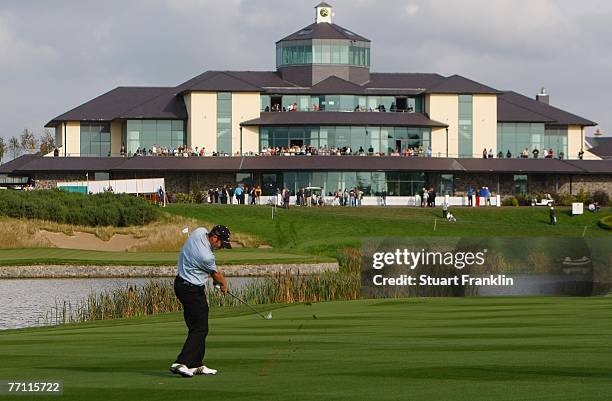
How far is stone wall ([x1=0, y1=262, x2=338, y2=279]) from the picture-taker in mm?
51344

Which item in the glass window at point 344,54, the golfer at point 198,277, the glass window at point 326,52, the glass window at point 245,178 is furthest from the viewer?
the glass window at point 344,54

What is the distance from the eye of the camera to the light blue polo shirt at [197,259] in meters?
15.1

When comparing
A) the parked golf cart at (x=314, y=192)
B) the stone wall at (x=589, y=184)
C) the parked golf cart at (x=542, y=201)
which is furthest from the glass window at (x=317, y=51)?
the parked golf cart at (x=542, y=201)

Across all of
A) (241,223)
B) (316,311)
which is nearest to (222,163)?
(241,223)

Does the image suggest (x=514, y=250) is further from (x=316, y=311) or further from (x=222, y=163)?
(x=222, y=163)

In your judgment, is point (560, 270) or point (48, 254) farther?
point (48, 254)

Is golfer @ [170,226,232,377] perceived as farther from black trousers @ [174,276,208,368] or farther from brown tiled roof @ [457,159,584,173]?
brown tiled roof @ [457,159,584,173]

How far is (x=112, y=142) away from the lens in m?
97.9

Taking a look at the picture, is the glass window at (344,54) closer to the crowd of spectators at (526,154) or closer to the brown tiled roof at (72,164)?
the crowd of spectators at (526,154)

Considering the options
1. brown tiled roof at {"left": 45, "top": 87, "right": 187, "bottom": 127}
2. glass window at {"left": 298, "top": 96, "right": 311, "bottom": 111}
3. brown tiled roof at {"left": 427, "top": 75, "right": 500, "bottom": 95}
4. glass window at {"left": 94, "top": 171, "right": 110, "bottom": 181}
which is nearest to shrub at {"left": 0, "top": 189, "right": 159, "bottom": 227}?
glass window at {"left": 94, "top": 171, "right": 110, "bottom": 181}

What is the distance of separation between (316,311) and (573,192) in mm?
70573

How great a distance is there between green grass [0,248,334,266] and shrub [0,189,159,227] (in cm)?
780

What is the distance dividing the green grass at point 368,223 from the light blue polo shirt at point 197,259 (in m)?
49.3

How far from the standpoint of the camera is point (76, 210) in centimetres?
6762
